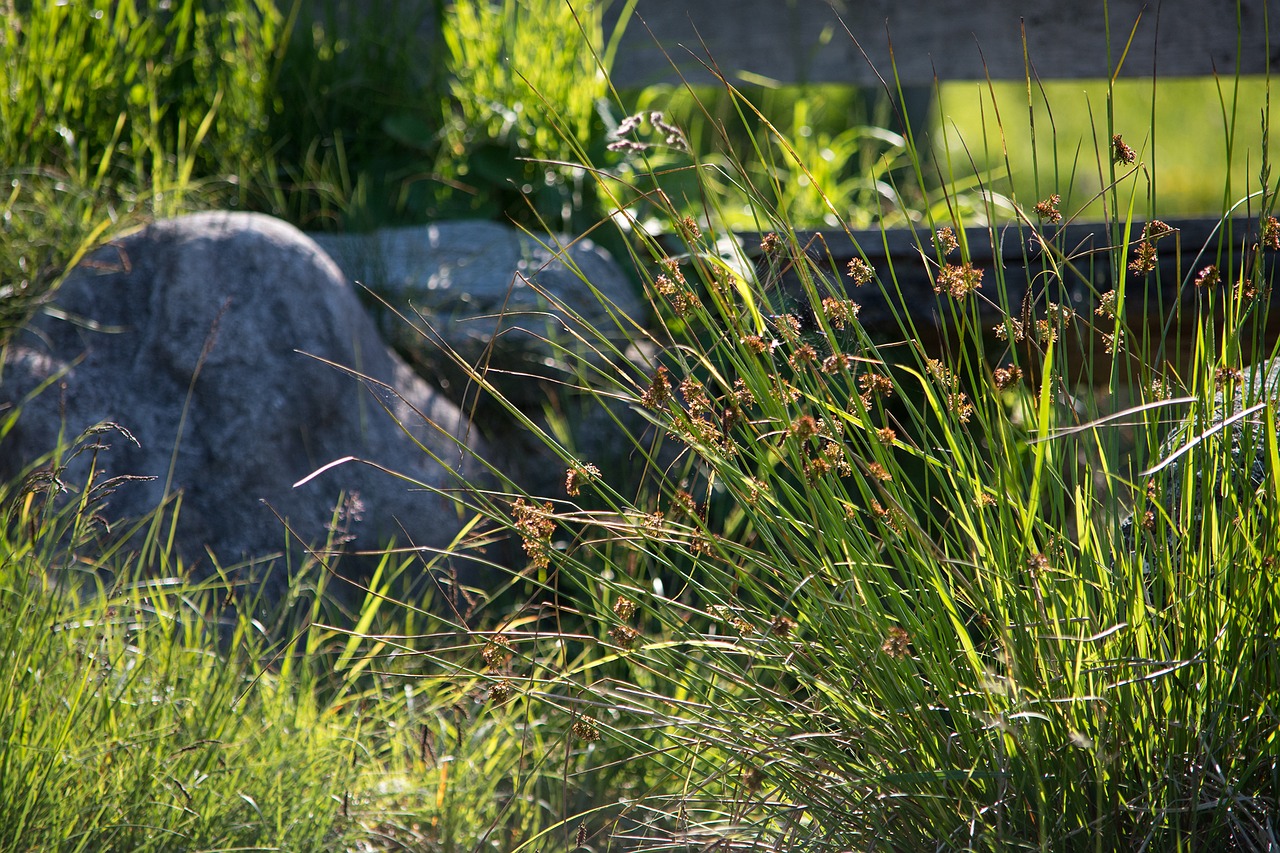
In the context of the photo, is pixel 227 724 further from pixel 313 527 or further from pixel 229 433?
pixel 229 433

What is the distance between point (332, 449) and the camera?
2723 millimetres

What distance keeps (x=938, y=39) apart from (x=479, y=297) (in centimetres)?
217

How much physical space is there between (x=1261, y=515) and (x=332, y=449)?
2.05 m

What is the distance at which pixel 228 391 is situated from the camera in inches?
104

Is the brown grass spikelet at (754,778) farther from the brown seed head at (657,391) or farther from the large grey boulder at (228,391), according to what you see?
the large grey boulder at (228,391)

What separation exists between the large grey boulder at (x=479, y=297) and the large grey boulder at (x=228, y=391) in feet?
0.96

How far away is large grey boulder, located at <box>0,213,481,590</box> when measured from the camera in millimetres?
2539

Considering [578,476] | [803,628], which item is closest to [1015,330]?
[803,628]

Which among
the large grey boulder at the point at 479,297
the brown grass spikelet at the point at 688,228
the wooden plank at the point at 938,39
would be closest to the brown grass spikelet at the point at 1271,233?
the brown grass spikelet at the point at 688,228

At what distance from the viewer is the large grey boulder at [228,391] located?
254 centimetres

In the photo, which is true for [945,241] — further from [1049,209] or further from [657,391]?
[657,391]

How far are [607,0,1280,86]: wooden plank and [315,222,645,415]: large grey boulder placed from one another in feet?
4.06

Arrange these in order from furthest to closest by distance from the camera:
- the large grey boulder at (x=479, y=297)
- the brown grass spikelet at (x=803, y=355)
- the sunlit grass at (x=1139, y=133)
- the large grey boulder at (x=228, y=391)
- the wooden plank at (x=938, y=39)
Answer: the sunlit grass at (x=1139, y=133), the wooden plank at (x=938, y=39), the large grey boulder at (x=479, y=297), the large grey boulder at (x=228, y=391), the brown grass spikelet at (x=803, y=355)

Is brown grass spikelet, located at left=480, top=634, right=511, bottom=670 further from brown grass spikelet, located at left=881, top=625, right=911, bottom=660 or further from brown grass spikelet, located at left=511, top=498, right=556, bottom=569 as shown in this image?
brown grass spikelet, located at left=881, top=625, right=911, bottom=660
